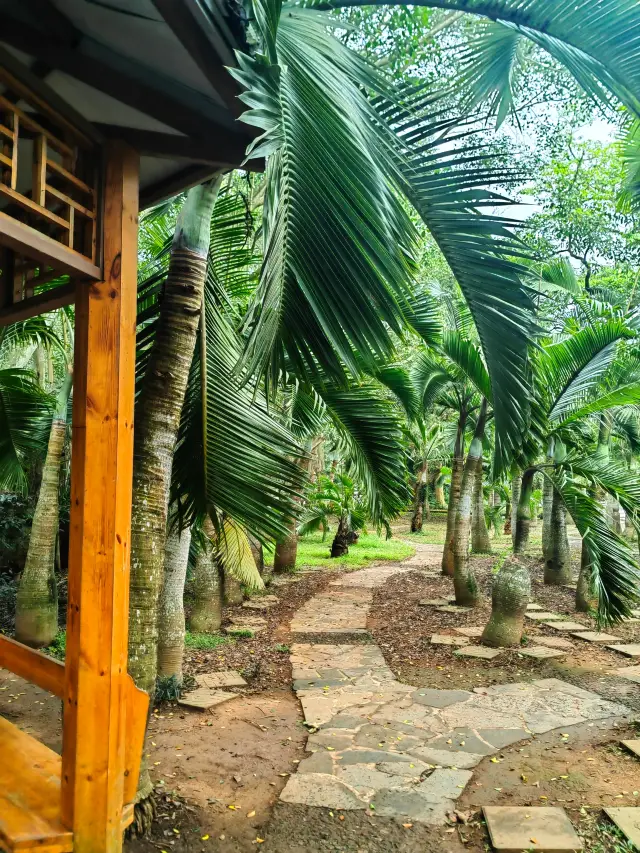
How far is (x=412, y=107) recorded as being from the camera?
2621 millimetres

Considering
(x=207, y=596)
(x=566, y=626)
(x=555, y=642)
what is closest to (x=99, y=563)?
(x=207, y=596)

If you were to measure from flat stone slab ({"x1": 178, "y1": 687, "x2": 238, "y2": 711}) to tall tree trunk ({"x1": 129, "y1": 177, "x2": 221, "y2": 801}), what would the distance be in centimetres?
166

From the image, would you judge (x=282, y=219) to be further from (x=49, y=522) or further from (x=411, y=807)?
(x=49, y=522)

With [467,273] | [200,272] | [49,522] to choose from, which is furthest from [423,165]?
[49,522]

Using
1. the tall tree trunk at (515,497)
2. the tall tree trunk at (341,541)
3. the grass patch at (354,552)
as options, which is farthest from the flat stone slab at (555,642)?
the tall tree trunk at (341,541)

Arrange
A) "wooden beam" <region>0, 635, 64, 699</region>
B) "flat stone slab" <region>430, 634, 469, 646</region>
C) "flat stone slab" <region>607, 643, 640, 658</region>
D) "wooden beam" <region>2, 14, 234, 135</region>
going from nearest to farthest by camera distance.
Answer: "wooden beam" <region>2, 14, 234, 135</region> < "wooden beam" <region>0, 635, 64, 699</region> < "flat stone slab" <region>607, 643, 640, 658</region> < "flat stone slab" <region>430, 634, 469, 646</region>

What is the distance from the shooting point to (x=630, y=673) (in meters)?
5.80

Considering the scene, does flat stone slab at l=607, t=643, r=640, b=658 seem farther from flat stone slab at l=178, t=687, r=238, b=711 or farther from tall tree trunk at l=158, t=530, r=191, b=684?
tall tree trunk at l=158, t=530, r=191, b=684

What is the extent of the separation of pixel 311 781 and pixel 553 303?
30.4ft

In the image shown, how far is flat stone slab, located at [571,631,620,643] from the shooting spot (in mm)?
6918

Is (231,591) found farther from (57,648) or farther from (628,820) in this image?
(628,820)

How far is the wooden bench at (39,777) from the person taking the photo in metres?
2.33

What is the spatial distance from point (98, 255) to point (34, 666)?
1.82 metres

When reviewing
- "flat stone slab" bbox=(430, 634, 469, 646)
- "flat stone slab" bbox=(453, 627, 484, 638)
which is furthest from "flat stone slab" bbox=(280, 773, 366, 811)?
"flat stone slab" bbox=(453, 627, 484, 638)
